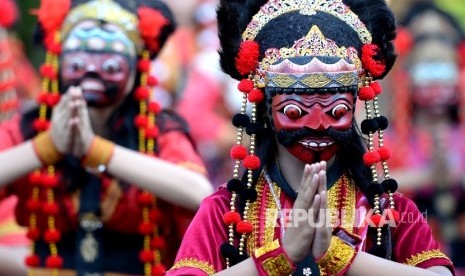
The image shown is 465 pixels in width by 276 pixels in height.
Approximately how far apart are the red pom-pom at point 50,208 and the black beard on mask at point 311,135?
1.82 meters

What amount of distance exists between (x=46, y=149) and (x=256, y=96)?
57.9 inches

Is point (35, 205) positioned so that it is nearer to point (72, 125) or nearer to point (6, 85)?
point (72, 125)

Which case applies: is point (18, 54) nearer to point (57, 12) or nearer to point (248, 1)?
point (57, 12)

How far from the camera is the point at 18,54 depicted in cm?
1195

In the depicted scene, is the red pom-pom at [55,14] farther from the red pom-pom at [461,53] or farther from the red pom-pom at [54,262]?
the red pom-pom at [461,53]

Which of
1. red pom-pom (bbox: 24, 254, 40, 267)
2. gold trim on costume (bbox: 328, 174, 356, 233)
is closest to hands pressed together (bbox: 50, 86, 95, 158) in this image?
red pom-pom (bbox: 24, 254, 40, 267)

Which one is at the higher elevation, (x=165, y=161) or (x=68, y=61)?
(x=68, y=61)

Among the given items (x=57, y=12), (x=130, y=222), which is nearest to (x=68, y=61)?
(x=57, y=12)

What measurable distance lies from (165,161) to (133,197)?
0.75 ft

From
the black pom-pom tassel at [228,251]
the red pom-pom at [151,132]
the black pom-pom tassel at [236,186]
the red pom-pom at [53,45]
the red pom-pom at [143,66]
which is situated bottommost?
the black pom-pom tassel at [228,251]

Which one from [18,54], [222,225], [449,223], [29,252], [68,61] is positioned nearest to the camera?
[222,225]

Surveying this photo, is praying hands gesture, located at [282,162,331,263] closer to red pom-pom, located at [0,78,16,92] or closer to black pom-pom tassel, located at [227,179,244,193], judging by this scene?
black pom-pom tassel, located at [227,179,244,193]

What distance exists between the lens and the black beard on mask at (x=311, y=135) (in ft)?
17.6

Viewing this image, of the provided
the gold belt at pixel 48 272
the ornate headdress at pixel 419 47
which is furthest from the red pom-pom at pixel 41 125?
the ornate headdress at pixel 419 47
